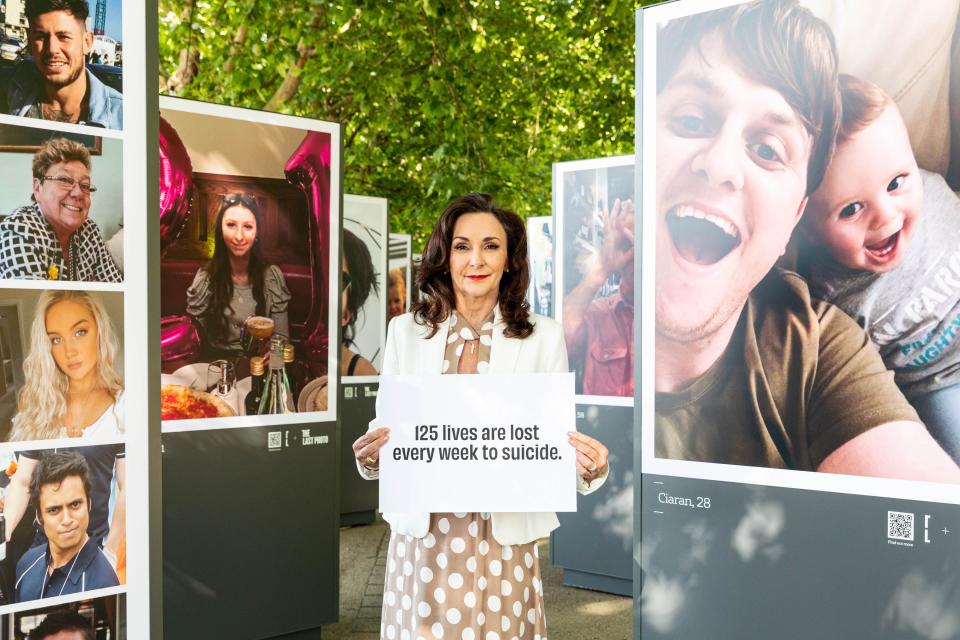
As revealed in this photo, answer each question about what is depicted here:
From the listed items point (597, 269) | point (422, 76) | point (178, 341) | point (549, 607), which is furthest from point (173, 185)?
point (422, 76)

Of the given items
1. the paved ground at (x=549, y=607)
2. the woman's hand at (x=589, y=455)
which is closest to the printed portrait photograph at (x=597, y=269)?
the paved ground at (x=549, y=607)

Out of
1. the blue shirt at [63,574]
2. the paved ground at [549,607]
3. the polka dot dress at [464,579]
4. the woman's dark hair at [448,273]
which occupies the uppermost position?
the woman's dark hair at [448,273]

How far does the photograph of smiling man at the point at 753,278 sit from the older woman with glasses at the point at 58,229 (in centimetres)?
208

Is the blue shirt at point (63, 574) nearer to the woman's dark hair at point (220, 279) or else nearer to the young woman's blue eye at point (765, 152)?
the young woman's blue eye at point (765, 152)

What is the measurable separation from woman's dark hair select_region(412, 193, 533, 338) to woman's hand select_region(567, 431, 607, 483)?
0.37 m

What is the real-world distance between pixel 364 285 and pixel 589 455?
6.67 m

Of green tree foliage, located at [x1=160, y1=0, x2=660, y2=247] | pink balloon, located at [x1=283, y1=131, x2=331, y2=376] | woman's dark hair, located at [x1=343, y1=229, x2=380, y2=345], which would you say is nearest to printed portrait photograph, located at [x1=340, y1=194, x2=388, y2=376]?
woman's dark hair, located at [x1=343, y1=229, x2=380, y2=345]

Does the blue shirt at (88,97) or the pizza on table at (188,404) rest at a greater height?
the blue shirt at (88,97)

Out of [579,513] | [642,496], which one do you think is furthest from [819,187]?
[579,513]

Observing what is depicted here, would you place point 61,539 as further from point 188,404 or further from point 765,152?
point 188,404

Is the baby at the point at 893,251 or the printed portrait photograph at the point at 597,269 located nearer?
the baby at the point at 893,251

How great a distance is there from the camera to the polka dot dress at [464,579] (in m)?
2.94

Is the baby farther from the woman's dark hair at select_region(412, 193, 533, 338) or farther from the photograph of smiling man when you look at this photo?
the woman's dark hair at select_region(412, 193, 533, 338)

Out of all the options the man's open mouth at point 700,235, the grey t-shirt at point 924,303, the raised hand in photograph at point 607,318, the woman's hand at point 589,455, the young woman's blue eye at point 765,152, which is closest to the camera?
the woman's hand at point 589,455
